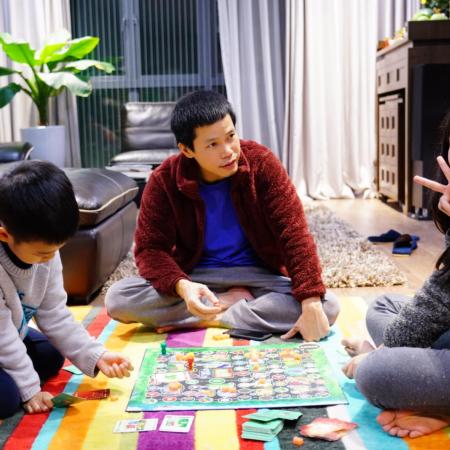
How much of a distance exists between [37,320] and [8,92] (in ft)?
11.9

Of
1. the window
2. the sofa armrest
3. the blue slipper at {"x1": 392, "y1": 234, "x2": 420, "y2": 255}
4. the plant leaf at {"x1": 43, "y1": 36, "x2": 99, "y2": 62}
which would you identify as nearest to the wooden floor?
the blue slipper at {"x1": 392, "y1": 234, "x2": 420, "y2": 255}

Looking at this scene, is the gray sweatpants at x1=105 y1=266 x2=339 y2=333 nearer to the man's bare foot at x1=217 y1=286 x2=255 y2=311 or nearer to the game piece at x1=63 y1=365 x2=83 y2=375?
the man's bare foot at x1=217 y1=286 x2=255 y2=311

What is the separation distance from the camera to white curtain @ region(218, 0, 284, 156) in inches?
204

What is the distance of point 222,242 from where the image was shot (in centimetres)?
205

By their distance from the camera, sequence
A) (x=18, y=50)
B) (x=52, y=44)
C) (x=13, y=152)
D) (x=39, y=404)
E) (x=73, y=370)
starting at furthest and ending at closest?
(x=52, y=44) → (x=18, y=50) → (x=13, y=152) → (x=73, y=370) → (x=39, y=404)

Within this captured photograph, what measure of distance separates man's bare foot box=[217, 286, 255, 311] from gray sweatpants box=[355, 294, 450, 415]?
0.72 m

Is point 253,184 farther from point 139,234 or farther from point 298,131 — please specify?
point 298,131

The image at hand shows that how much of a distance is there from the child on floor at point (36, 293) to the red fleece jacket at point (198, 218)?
0.42 m

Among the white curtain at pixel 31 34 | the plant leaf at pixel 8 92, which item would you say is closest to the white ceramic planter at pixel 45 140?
the plant leaf at pixel 8 92

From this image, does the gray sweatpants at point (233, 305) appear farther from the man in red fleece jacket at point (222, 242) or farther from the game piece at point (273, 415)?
the game piece at point (273, 415)

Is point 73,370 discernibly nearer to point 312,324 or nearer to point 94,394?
point 94,394

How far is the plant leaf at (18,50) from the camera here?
4582mm

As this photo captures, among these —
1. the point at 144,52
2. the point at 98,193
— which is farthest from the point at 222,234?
the point at 144,52

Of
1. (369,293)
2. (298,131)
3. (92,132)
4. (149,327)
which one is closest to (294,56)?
(298,131)
